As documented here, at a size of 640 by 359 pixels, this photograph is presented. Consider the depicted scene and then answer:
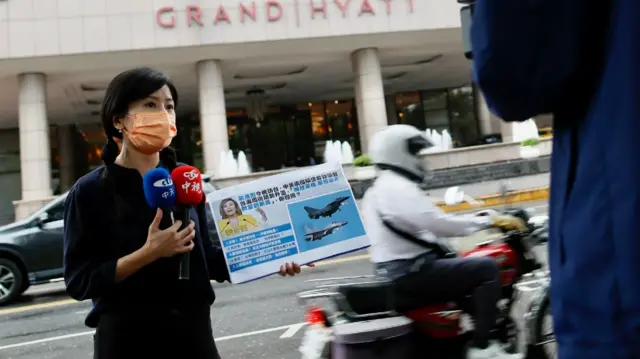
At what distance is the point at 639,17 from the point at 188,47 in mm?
18799

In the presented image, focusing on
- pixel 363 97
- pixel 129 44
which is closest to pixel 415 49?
pixel 363 97

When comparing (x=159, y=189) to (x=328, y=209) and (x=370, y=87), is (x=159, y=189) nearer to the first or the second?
(x=328, y=209)

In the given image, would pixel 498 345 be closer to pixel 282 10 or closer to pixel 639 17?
pixel 639 17

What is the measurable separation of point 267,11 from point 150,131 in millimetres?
17812

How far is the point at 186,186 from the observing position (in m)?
1.90

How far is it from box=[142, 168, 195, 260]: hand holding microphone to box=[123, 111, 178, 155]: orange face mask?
0.24 metres

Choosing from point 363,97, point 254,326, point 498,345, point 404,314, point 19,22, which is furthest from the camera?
point 363,97

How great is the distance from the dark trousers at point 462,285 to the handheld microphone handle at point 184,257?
1724mm

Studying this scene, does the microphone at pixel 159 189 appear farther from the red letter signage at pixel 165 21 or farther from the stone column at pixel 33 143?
the stone column at pixel 33 143

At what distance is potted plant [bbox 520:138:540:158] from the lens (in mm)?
19250

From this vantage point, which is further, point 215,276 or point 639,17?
point 215,276

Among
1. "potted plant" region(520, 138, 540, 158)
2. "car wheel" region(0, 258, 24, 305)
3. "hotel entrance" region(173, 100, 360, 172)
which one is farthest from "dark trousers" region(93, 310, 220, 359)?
"hotel entrance" region(173, 100, 360, 172)

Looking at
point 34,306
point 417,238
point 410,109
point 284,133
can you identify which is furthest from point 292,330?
point 410,109

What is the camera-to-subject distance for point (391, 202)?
3387 millimetres
